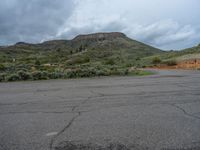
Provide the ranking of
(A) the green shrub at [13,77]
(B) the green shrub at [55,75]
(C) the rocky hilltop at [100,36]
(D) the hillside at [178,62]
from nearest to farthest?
(A) the green shrub at [13,77] < (B) the green shrub at [55,75] < (D) the hillside at [178,62] < (C) the rocky hilltop at [100,36]

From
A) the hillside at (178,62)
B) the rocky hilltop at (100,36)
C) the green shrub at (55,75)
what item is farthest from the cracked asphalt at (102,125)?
the rocky hilltop at (100,36)

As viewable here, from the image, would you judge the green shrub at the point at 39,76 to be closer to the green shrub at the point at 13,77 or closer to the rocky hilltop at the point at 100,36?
the green shrub at the point at 13,77

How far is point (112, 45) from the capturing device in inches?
5349

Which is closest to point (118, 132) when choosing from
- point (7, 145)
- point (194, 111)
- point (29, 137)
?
point (29, 137)

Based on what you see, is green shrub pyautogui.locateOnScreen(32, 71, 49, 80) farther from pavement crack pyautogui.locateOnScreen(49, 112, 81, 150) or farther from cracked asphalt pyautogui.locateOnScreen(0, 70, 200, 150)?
pavement crack pyautogui.locateOnScreen(49, 112, 81, 150)

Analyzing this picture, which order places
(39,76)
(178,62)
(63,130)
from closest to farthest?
(63,130) < (39,76) < (178,62)

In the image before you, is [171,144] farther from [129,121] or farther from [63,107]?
[63,107]

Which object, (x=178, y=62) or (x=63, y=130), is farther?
(x=178, y=62)

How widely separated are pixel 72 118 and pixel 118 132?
1717mm

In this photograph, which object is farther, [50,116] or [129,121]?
[50,116]

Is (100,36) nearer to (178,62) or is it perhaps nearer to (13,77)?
(178,62)

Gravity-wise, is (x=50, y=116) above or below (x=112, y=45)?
below

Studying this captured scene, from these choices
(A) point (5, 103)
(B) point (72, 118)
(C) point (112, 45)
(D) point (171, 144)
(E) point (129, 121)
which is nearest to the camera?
(D) point (171, 144)

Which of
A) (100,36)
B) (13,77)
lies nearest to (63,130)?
(13,77)
